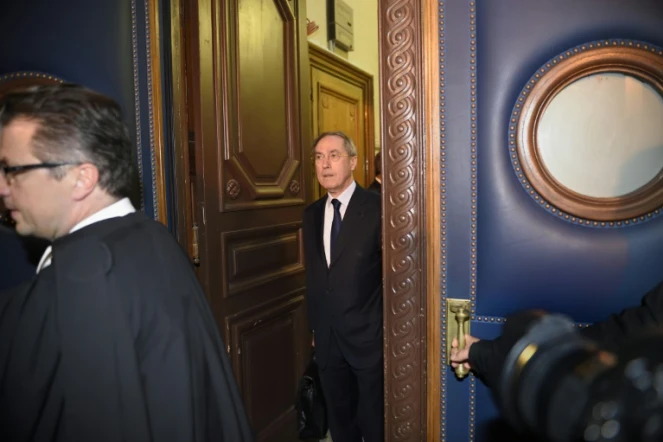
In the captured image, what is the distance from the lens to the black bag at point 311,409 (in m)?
2.33

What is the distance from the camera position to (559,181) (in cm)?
153

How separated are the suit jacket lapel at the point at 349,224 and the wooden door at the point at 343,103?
164 cm

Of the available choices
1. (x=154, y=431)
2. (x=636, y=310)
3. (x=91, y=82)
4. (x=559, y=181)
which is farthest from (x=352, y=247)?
(x=91, y=82)

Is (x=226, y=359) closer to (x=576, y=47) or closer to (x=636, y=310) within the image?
(x=636, y=310)

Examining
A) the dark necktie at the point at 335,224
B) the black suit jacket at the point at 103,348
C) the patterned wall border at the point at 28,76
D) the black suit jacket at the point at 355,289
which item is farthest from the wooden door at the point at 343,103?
the black suit jacket at the point at 103,348

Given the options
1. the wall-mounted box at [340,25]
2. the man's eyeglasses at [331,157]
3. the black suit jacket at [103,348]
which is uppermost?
the wall-mounted box at [340,25]

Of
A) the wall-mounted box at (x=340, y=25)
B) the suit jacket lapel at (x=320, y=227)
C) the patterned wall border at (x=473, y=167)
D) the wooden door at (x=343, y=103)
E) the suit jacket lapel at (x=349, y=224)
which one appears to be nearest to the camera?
the patterned wall border at (x=473, y=167)

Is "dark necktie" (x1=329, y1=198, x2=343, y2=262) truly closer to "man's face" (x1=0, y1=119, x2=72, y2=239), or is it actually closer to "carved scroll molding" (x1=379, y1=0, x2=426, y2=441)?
"carved scroll molding" (x1=379, y1=0, x2=426, y2=441)

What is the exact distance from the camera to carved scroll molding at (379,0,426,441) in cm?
159

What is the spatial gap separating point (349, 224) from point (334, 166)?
346 millimetres

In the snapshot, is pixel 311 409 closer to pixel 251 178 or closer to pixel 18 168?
pixel 251 178

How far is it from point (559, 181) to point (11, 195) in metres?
1.64

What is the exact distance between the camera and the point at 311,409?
7.66ft

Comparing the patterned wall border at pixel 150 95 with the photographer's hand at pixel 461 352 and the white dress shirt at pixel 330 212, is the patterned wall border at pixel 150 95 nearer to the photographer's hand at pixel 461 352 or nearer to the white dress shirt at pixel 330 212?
the white dress shirt at pixel 330 212
